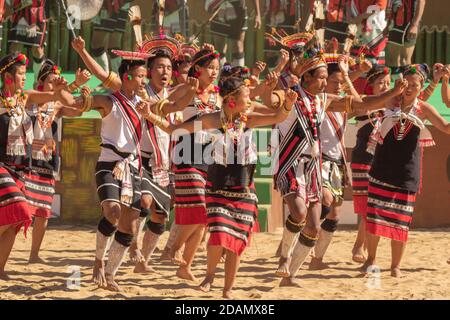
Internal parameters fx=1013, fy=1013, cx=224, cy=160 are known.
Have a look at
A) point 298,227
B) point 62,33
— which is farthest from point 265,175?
point 62,33

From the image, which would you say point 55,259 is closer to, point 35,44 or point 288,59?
point 288,59

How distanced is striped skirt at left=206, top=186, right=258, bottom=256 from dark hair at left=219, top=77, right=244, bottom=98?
0.77 meters

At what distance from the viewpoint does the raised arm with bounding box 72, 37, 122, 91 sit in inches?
327

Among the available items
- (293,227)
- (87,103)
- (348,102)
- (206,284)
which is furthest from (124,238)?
(348,102)

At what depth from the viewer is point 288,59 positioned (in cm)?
930

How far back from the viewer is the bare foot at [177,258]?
897 cm

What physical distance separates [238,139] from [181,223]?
5.05 ft

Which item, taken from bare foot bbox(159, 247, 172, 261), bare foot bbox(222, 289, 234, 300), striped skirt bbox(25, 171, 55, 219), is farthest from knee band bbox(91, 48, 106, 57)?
bare foot bbox(222, 289, 234, 300)

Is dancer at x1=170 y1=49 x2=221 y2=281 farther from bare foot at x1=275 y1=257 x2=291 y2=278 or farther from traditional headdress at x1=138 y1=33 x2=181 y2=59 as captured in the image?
bare foot at x1=275 y1=257 x2=291 y2=278

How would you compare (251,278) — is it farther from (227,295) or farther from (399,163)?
(399,163)

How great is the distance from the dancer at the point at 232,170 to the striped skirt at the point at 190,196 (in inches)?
45.2

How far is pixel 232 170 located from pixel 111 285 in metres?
1.38

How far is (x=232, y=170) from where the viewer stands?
8.00 m

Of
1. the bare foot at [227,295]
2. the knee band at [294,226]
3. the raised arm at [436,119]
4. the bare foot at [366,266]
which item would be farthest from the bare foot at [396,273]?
the bare foot at [227,295]
